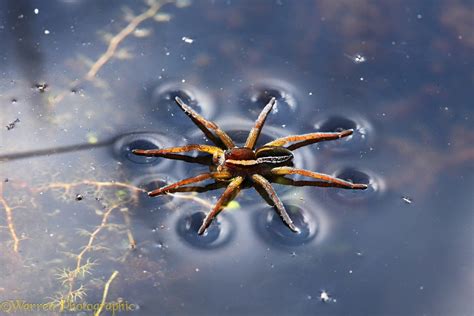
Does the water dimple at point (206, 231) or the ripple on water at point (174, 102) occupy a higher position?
the ripple on water at point (174, 102)

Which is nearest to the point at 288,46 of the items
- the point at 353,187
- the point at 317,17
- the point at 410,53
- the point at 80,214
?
the point at 317,17

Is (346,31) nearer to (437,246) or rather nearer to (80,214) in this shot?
(437,246)

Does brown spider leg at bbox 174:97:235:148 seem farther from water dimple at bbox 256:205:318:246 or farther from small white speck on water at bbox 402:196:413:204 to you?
small white speck on water at bbox 402:196:413:204

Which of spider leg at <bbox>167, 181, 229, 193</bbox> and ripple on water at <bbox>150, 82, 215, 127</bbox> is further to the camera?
ripple on water at <bbox>150, 82, 215, 127</bbox>

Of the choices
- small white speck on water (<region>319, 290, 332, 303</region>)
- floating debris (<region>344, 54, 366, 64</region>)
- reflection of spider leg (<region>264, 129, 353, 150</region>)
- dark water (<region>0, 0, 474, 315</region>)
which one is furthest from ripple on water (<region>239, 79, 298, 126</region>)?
small white speck on water (<region>319, 290, 332, 303</region>)

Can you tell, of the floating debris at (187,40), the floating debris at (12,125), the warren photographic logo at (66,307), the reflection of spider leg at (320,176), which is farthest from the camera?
the floating debris at (187,40)

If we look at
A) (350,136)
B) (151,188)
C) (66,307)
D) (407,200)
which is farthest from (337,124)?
(66,307)

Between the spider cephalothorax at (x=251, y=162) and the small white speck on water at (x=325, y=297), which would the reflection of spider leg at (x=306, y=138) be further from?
the small white speck on water at (x=325, y=297)

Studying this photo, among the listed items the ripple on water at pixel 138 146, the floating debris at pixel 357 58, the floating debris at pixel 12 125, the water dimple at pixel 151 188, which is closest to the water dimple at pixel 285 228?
the water dimple at pixel 151 188
